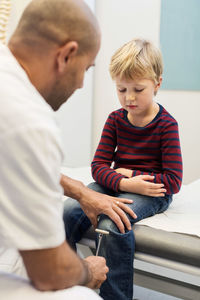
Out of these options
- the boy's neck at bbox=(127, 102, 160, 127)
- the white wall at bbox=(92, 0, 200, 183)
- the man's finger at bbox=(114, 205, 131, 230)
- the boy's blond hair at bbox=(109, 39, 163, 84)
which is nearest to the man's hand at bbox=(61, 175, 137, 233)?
the man's finger at bbox=(114, 205, 131, 230)

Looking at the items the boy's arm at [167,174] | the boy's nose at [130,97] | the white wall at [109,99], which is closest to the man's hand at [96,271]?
the boy's arm at [167,174]

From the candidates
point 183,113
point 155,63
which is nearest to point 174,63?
point 183,113

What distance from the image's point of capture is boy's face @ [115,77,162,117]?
1.41 meters

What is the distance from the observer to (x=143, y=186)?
1.35 meters

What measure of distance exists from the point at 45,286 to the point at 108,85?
2.83m

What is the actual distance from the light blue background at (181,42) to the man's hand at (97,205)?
1987 mm

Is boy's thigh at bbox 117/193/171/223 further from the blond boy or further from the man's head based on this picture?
the man's head

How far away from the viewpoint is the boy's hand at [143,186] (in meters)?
1.34

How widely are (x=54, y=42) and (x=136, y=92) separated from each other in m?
0.65

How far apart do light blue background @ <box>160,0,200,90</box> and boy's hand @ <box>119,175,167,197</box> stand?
1845 millimetres

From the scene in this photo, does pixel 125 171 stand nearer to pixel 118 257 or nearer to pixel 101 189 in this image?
pixel 101 189

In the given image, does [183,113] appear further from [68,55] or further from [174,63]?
[68,55]

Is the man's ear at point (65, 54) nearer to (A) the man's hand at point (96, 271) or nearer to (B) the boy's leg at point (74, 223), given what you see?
(A) the man's hand at point (96, 271)

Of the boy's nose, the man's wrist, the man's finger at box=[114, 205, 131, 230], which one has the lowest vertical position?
the man's finger at box=[114, 205, 131, 230]
